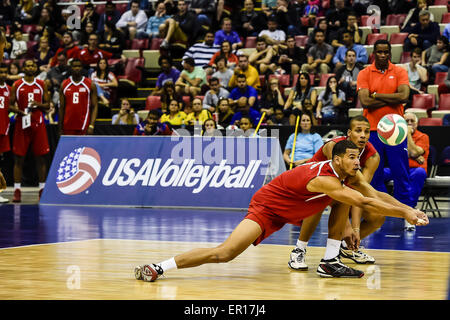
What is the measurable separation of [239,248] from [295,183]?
0.75 metres

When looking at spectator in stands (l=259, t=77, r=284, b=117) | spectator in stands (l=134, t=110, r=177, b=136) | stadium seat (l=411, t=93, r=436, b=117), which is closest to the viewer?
spectator in stands (l=134, t=110, r=177, b=136)

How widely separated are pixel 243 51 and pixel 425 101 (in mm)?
4932

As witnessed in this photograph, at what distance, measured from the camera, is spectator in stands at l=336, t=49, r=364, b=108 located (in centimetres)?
1550

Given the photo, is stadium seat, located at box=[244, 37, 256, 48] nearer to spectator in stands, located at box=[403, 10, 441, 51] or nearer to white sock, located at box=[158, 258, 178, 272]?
spectator in stands, located at box=[403, 10, 441, 51]

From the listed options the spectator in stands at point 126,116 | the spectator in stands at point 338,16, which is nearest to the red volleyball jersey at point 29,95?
the spectator in stands at point 126,116

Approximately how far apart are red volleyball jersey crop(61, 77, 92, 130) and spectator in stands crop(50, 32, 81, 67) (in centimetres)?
486

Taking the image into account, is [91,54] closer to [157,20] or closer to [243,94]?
[157,20]

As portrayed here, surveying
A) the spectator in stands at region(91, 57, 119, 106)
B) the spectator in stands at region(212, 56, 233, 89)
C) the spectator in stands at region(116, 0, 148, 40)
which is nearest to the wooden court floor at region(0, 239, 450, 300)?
the spectator in stands at region(212, 56, 233, 89)

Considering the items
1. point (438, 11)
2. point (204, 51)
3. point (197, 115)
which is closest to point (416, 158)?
point (197, 115)

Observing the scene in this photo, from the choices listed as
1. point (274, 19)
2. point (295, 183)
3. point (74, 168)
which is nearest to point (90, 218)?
point (74, 168)

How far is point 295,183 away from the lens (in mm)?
6730

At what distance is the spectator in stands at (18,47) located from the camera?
2122 cm

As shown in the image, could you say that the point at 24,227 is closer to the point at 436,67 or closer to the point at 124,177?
the point at 124,177

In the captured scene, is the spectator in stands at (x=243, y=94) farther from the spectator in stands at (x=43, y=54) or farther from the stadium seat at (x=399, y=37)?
Answer: the spectator in stands at (x=43, y=54)
